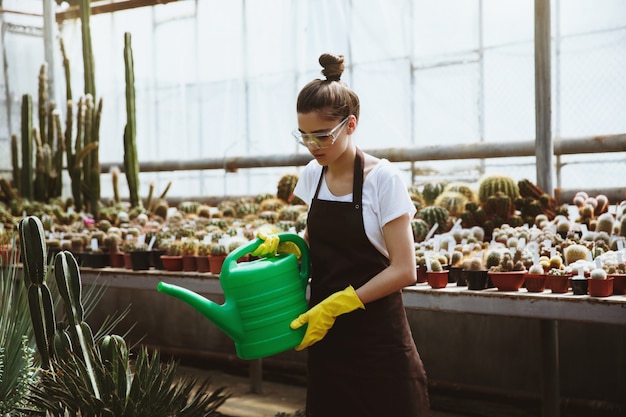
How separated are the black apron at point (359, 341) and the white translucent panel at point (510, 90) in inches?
256

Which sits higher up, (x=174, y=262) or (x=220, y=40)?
(x=220, y=40)

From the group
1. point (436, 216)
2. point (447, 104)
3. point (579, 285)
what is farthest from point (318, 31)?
point (579, 285)

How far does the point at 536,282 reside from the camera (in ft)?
9.19

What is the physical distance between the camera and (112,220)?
235 inches

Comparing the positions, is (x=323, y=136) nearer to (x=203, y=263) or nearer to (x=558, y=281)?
(x=558, y=281)

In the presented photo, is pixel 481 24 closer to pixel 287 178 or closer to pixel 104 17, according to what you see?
pixel 287 178

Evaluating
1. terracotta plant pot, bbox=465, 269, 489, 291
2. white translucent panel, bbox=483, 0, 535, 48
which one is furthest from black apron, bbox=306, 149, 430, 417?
white translucent panel, bbox=483, 0, 535, 48

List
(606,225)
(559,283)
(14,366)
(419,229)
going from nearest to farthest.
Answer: (14,366)
(559,283)
(606,225)
(419,229)

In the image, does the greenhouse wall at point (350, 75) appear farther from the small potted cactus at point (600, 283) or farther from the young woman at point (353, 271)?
the young woman at point (353, 271)

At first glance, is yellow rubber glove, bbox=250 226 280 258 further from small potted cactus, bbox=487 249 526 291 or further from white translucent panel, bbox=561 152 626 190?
white translucent panel, bbox=561 152 626 190

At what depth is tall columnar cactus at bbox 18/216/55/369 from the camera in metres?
2.25

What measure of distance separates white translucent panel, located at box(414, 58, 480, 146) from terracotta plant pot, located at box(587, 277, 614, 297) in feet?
19.7

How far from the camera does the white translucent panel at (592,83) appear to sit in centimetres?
753

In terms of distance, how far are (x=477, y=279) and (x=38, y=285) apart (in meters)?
1.56
